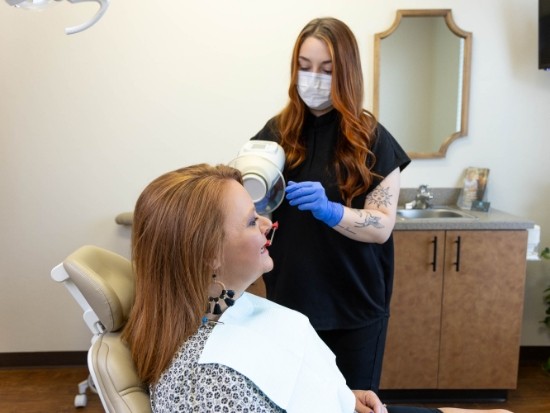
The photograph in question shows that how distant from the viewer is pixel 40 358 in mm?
2668

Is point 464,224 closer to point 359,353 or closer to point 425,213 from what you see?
point 425,213

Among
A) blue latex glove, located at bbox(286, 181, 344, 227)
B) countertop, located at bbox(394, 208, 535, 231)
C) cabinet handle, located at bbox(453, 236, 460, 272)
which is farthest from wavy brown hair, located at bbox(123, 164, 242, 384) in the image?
cabinet handle, located at bbox(453, 236, 460, 272)

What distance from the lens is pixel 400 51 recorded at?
2.46m

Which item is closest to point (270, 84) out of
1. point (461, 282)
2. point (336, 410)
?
point (461, 282)

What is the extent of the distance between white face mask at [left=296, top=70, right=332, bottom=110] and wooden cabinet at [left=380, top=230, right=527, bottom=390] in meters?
0.97

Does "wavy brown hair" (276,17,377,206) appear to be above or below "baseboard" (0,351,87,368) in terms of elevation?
above

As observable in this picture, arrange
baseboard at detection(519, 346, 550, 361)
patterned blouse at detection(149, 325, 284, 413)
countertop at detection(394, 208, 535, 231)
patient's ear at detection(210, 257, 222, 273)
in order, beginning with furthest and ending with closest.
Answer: baseboard at detection(519, 346, 550, 361) < countertop at detection(394, 208, 535, 231) < patient's ear at detection(210, 257, 222, 273) < patterned blouse at detection(149, 325, 284, 413)

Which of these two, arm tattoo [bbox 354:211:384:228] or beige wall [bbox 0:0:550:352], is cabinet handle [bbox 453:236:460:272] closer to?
→ beige wall [bbox 0:0:550:352]

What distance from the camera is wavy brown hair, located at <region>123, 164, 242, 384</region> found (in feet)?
3.05

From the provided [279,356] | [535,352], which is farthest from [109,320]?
[535,352]

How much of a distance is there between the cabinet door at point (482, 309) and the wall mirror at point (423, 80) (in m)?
0.62

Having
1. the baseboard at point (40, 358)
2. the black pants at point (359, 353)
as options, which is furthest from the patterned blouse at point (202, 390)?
the baseboard at point (40, 358)

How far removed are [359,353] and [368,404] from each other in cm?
16

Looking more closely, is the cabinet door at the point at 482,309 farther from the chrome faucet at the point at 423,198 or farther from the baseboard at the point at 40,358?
the baseboard at the point at 40,358
